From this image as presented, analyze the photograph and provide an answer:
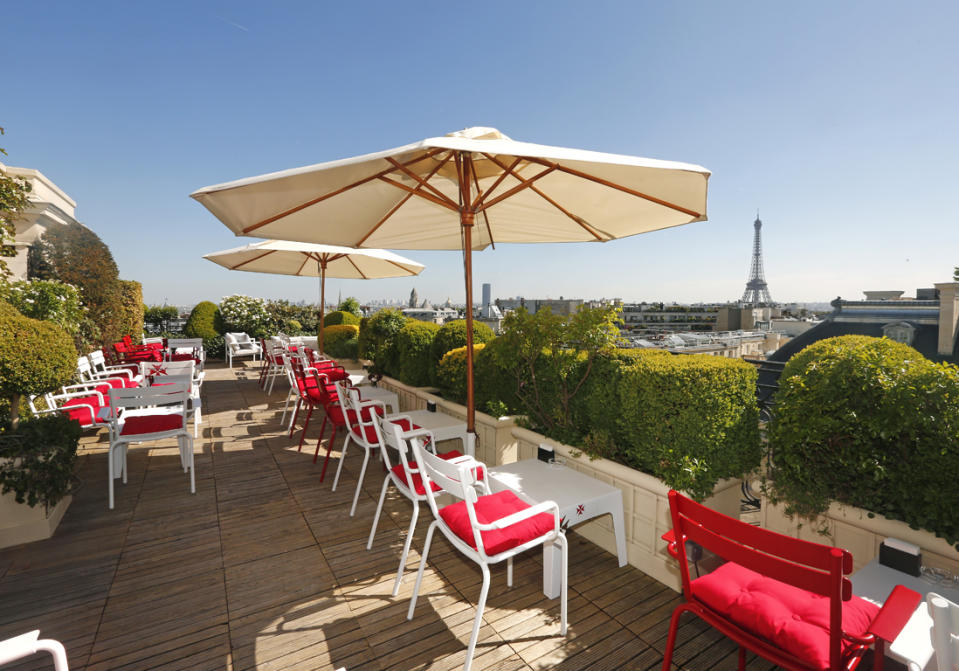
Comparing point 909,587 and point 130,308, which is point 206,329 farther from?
point 909,587

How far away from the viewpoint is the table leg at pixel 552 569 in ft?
8.30

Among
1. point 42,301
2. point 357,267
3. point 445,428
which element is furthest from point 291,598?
point 357,267

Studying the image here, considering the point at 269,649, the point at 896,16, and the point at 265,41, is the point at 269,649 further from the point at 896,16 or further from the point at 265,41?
the point at 265,41

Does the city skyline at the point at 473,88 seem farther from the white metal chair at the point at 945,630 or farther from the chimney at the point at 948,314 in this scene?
the white metal chair at the point at 945,630

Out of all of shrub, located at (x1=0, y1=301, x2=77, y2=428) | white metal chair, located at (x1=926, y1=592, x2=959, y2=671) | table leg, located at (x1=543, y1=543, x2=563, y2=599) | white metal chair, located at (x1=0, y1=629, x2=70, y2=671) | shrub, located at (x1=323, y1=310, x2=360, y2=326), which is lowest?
table leg, located at (x1=543, y1=543, x2=563, y2=599)

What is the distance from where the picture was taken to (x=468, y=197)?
3340mm

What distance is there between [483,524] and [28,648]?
1599 millimetres

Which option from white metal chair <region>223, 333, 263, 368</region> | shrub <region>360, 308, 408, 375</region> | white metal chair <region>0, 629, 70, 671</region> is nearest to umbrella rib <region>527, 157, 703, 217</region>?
white metal chair <region>0, 629, 70, 671</region>

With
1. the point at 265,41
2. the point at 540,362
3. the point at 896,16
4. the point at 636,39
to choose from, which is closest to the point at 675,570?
the point at 540,362

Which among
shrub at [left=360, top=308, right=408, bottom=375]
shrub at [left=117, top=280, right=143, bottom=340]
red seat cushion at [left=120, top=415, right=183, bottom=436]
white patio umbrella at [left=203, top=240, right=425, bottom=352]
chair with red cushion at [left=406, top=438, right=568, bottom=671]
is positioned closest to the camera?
chair with red cushion at [left=406, top=438, right=568, bottom=671]

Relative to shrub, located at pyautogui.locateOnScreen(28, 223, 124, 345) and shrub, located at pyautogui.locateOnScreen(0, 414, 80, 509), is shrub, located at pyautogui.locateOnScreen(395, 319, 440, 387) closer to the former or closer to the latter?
shrub, located at pyautogui.locateOnScreen(0, 414, 80, 509)

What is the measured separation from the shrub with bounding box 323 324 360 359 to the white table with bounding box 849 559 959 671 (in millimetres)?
8640

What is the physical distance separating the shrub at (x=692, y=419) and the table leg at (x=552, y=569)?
34.4 inches

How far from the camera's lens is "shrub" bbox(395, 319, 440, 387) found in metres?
5.87
